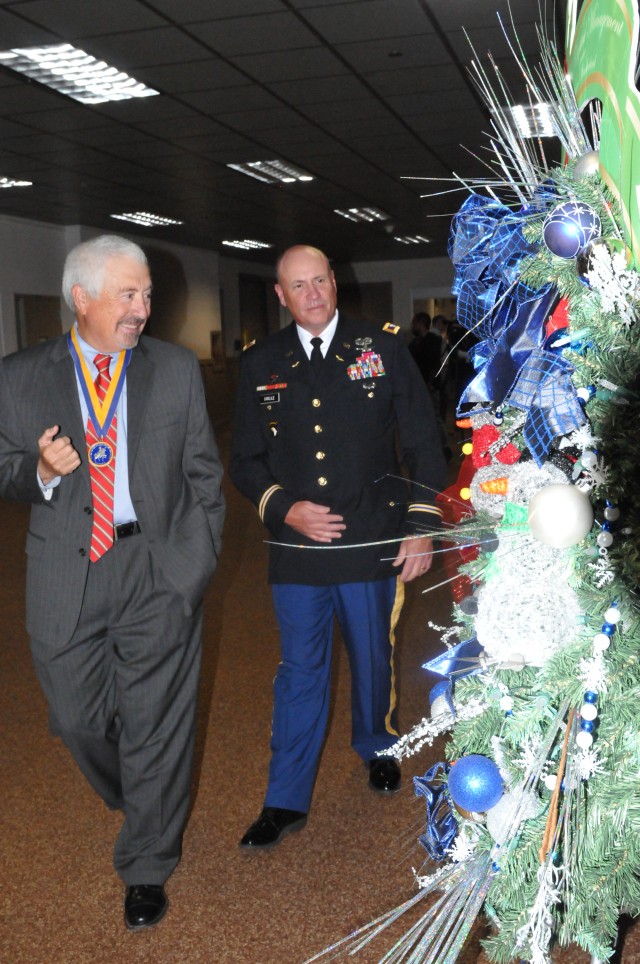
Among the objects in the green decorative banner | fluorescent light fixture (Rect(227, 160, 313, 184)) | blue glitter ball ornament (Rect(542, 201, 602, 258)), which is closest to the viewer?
the green decorative banner

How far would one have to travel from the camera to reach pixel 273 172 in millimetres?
10203

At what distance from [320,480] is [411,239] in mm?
15302

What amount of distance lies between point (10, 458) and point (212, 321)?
15.5 m

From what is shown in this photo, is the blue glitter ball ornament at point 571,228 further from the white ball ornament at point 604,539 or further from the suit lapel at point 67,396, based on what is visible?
the suit lapel at point 67,396

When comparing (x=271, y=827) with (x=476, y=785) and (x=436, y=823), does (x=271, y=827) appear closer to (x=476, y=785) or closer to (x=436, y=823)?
(x=436, y=823)

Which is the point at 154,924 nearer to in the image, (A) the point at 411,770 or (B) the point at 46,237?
(A) the point at 411,770

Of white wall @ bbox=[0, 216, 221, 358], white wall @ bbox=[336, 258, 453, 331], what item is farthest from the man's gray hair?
white wall @ bbox=[336, 258, 453, 331]

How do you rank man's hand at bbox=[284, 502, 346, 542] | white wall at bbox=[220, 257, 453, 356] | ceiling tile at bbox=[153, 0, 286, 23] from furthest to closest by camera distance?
white wall at bbox=[220, 257, 453, 356], ceiling tile at bbox=[153, 0, 286, 23], man's hand at bbox=[284, 502, 346, 542]

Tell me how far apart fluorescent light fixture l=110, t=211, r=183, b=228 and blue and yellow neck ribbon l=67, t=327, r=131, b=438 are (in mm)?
10995

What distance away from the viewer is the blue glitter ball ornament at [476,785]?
1357 mm

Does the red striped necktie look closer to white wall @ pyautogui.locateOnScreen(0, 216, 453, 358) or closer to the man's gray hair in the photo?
the man's gray hair

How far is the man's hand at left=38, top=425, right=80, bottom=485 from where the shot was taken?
7.19ft

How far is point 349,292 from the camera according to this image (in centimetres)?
2194

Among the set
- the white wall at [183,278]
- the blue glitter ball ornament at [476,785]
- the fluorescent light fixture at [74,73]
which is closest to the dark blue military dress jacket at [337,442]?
the blue glitter ball ornament at [476,785]
